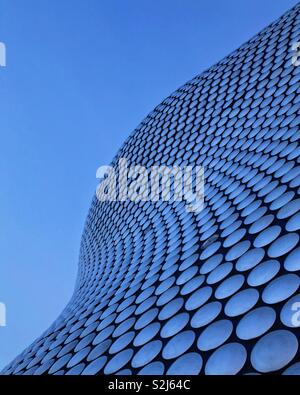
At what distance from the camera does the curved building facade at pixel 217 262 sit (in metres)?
5.01

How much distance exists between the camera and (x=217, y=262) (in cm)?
736

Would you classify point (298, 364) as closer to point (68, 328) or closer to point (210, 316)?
point (210, 316)

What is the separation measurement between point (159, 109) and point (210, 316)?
728 inches

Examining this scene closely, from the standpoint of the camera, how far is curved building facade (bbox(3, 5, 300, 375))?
5.01m

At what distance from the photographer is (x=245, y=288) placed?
5816mm

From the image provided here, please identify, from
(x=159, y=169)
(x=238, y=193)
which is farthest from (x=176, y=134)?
(x=238, y=193)

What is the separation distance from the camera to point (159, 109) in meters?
23.3

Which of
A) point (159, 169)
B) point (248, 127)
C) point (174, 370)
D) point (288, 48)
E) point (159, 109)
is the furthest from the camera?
point (159, 109)

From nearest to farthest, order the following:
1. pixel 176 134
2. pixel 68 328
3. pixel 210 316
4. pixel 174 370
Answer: pixel 174 370 < pixel 210 316 < pixel 68 328 < pixel 176 134

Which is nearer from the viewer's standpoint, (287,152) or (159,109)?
(287,152)

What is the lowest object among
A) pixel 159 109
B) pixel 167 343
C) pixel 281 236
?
pixel 167 343

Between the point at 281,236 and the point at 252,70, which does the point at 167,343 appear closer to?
the point at 281,236

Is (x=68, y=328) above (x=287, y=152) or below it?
below

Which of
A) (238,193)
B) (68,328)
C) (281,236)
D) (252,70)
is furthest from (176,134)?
(281,236)
